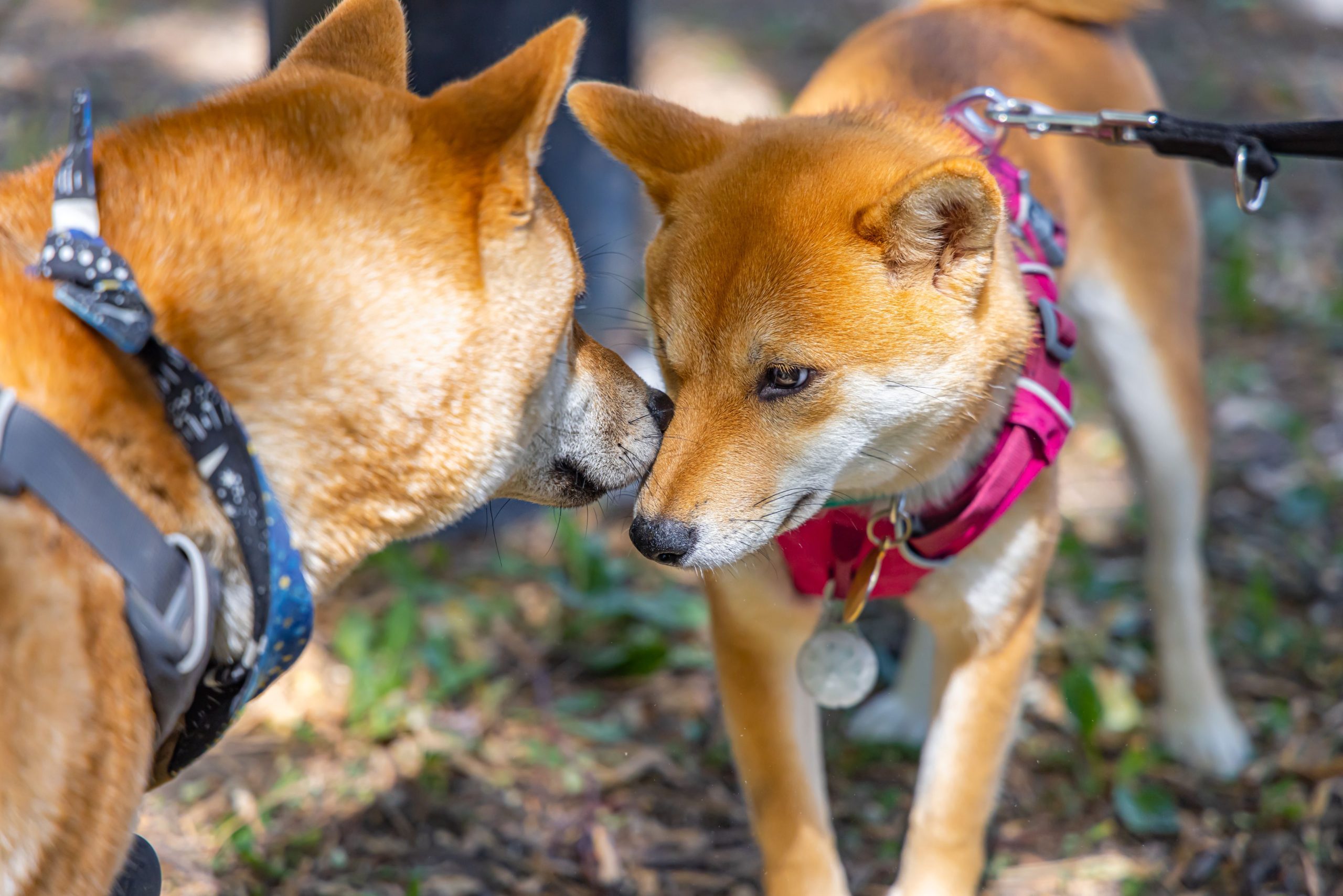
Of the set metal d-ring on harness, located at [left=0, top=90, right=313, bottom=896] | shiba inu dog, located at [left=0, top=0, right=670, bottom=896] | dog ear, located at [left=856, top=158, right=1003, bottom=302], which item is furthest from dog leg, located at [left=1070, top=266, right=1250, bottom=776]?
metal d-ring on harness, located at [left=0, top=90, right=313, bottom=896]

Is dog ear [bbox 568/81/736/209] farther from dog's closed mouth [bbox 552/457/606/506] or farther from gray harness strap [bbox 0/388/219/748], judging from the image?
gray harness strap [bbox 0/388/219/748]

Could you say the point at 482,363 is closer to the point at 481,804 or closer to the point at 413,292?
the point at 413,292

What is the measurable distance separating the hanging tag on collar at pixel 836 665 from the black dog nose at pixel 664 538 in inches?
19.8

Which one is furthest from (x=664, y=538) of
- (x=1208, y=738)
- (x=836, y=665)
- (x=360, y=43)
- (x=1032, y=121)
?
(x=1208, y=738)

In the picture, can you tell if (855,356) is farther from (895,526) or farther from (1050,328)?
(1050,328)

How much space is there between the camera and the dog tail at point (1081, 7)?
11.1ft

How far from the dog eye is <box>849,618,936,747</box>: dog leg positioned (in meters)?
1.57

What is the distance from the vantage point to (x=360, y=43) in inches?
86.0

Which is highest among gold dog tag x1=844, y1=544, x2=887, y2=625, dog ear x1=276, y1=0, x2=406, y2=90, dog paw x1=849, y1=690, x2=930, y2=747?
dog ear x1=276, y1=0, x2=406, y2=90

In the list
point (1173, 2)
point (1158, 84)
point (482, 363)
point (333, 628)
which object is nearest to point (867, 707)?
point (333, 628)

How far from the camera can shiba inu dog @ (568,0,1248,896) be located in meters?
2.20

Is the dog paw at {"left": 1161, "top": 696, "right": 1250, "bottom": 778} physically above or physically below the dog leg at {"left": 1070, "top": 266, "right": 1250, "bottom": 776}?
below

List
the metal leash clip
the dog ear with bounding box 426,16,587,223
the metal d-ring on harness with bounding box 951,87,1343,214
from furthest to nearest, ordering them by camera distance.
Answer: the metal leash clip
the metal d-ring on harness with bounding box 951,87,1343,214
the dog ear with bounding box 426,16,587,223

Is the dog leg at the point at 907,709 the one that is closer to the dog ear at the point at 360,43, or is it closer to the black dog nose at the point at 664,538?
the black dog nose at the point at 664,538
